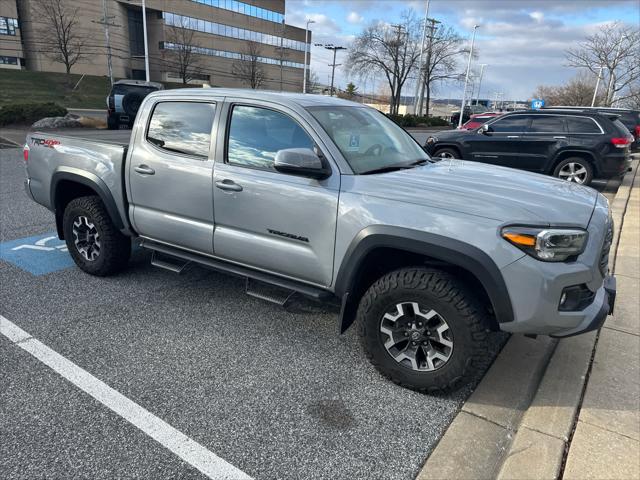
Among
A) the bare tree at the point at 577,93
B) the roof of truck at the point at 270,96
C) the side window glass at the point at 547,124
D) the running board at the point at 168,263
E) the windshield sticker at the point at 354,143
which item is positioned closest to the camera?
the windshield sticker at the point at 354,143

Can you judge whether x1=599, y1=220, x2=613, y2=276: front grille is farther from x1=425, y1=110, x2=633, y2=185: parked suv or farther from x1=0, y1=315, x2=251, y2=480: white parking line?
x1=425, y1=110, x2=633, y2=185: parked suv

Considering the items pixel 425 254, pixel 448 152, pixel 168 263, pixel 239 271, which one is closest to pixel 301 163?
pixel 425 254

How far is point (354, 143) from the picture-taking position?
3434 millimetres

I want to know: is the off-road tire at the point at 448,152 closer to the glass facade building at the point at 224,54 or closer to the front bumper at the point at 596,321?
the front bumper at the point at 596,321

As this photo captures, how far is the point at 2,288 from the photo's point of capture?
14.1 ft

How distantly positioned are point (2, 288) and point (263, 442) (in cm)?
321

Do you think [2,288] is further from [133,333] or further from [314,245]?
[314,245]

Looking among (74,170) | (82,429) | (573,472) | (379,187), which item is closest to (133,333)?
(82,429)

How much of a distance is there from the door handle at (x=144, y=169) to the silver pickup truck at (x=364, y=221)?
0.03m

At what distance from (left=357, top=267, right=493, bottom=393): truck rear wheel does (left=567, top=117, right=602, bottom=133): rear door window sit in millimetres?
8752

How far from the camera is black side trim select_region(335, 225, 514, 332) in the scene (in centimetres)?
257

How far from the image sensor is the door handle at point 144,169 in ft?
12.8

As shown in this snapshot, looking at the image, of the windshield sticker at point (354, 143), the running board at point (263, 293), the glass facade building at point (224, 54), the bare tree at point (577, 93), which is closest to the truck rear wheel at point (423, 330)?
the running board at point (263, 293)

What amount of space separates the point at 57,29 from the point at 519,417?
54652mm
